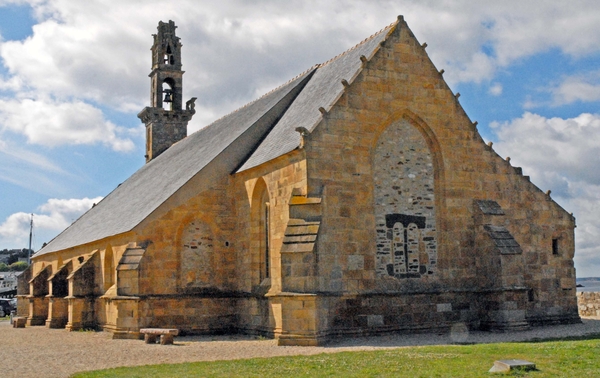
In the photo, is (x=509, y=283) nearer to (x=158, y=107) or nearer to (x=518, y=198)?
(x=518, y=198)

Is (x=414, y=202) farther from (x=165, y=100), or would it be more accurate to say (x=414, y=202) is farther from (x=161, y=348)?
(x=165, y=100)

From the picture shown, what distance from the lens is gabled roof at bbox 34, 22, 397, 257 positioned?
73.0 feet

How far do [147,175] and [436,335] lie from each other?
20523mm

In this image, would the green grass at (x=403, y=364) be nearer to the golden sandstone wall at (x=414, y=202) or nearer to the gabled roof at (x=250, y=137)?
the golden sandstone wall at (x=414, y=202)

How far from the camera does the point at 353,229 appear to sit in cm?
1958

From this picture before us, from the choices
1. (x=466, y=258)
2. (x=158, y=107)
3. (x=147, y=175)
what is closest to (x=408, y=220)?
(x=466, y=258)

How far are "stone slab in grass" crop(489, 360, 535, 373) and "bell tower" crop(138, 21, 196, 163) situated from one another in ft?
107

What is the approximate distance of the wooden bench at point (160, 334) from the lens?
18.9m

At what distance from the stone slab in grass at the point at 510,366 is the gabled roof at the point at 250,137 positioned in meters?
9.74

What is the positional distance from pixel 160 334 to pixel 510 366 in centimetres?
1093

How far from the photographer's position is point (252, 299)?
70.7 feet

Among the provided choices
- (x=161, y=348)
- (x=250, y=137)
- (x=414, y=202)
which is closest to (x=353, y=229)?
(x=414, y=202)

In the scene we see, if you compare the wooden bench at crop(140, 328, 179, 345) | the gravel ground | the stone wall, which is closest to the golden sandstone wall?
the gravel ground

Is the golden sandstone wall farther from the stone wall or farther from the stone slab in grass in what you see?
the stone slab in grass
